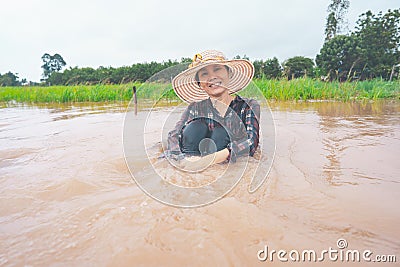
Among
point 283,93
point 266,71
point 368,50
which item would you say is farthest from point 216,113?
point 368,50

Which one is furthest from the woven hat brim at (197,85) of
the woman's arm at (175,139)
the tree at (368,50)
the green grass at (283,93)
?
the tree at (368,50)

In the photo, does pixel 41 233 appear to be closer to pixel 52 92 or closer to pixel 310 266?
pixel 310 266

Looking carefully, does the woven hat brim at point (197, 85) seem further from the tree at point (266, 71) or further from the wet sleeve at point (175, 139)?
the tree at point (266, 71)

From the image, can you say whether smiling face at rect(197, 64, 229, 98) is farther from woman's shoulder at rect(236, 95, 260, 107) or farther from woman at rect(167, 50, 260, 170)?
woman's shoulder at rect(236, 95, 260, 107)

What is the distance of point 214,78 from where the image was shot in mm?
1634

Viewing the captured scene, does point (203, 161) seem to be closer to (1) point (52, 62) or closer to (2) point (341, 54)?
(2) point (341, 54)

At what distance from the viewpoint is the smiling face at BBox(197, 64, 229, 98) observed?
5.24 ft

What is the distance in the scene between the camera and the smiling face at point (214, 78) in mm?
1598

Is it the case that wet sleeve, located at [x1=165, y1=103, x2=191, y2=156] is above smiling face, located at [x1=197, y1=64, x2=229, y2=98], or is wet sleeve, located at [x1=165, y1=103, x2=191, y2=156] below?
below

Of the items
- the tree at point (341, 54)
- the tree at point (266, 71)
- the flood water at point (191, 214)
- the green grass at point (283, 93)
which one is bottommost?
the flood water at point (191, 214)

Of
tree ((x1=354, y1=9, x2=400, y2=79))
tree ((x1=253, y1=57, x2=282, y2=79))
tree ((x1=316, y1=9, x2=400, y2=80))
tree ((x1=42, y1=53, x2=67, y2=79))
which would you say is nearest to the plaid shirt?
tree ((x1=253, y1=57, x2=282, y2=79))

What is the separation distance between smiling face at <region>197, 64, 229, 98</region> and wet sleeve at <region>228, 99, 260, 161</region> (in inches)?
8.4

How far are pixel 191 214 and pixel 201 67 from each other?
0.86m

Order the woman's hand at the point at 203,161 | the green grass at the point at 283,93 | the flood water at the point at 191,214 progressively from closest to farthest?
the flood water at the point at 191,214
the woman's hand at the point at 203,161
the green grass at the point at 283,93
